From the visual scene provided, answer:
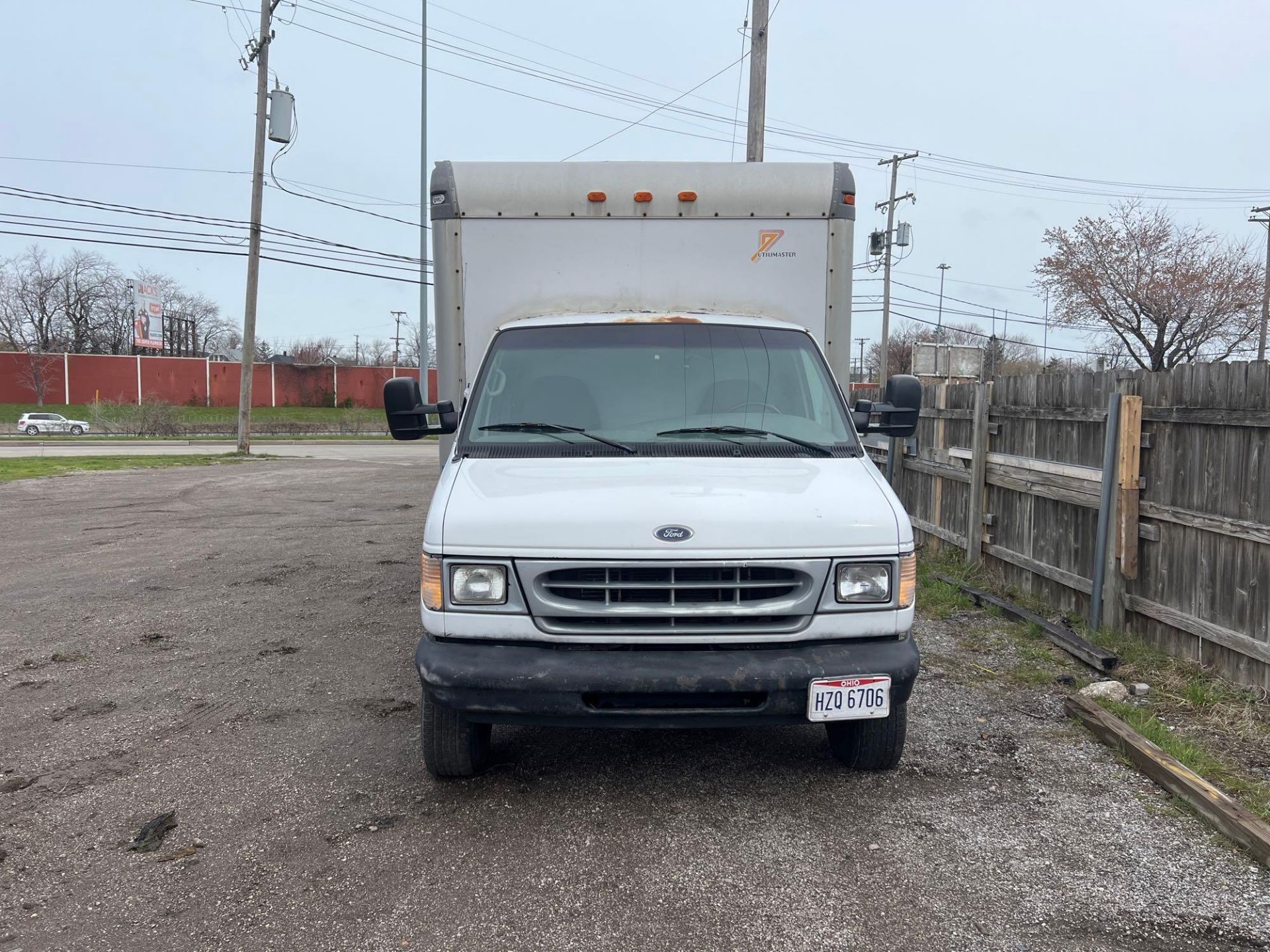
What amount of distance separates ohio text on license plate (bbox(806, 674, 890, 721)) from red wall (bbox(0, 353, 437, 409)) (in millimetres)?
56013

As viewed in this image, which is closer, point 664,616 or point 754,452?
point 664,616

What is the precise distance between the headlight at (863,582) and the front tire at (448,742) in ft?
5.40

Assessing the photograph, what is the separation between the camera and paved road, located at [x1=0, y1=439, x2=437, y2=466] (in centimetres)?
2803

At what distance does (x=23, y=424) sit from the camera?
149 feet

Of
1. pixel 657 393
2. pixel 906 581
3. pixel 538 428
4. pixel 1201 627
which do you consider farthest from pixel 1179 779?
pixel 538 428

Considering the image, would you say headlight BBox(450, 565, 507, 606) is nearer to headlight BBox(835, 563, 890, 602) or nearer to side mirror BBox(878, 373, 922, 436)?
headlight BBox(835, 563, 890, 602)

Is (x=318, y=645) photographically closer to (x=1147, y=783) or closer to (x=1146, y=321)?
(x=1147, y=783)

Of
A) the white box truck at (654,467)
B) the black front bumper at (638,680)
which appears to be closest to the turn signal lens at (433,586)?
the white box truck at (654,467)

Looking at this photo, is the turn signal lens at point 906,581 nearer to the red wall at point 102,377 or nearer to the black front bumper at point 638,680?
the black front bumper at point 638,680

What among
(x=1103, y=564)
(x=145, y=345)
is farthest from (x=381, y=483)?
(x=145, y=345)

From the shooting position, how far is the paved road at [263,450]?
28.0 metres

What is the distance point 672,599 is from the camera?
3.62 meters

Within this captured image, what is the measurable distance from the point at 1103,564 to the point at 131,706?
6.08m

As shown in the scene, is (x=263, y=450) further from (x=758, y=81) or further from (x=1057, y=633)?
(x=1057, y=633)
